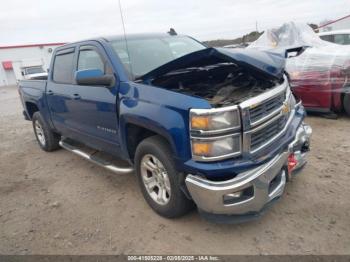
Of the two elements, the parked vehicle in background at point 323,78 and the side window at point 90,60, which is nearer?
the side window at point 90,60

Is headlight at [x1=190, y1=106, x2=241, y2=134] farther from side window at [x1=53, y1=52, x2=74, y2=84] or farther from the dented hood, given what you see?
side window at [x1=53, y1=52, x2=74, y2=84]

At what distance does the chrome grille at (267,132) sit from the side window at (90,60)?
2.00 metres

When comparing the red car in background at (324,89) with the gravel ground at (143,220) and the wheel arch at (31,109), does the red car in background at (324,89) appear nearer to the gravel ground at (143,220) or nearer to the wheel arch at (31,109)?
the gravel ground at (143,220)

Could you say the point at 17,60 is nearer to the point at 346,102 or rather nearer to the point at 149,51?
the point at 149,51

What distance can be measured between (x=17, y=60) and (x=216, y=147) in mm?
43077

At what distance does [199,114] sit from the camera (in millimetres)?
2602

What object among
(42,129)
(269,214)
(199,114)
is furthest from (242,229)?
(42,129)

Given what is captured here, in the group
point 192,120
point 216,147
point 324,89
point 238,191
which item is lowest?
point 324,89

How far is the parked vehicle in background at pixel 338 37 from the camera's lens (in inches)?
370

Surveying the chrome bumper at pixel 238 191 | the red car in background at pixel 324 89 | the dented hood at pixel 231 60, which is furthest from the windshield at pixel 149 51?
the red car in background at pixel 324 89

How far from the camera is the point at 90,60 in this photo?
13.7 feet

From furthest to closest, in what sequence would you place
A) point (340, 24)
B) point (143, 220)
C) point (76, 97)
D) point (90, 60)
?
point (340, 24) < point (76, 97) < point (90, 60) < point (143, 220)

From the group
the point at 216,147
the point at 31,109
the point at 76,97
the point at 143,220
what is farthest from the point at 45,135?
the point at 216,147

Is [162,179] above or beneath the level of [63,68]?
beneath
